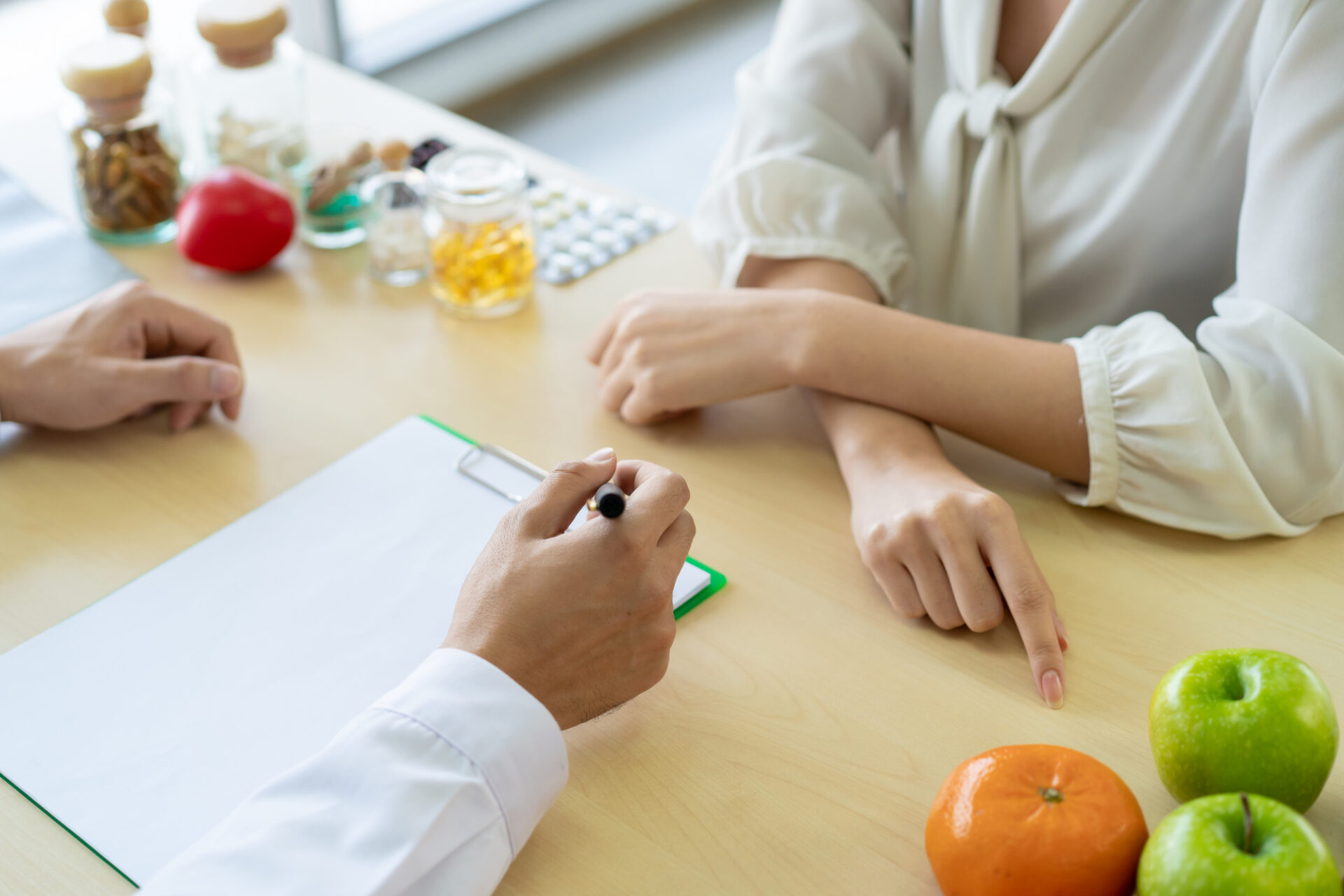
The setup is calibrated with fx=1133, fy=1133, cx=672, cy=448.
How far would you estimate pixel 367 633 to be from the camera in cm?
75

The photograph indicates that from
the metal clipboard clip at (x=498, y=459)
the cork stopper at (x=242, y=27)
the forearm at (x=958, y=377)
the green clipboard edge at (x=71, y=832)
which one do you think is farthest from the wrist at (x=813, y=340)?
the cork stopper at (x=242, y=27)

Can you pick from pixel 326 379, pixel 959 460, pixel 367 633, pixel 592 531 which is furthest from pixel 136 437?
pixel 959 460

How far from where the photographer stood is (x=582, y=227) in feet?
3.97

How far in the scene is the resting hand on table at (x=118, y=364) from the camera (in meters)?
0.91

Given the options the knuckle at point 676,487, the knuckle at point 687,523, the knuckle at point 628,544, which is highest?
the knuckle at point 676,487

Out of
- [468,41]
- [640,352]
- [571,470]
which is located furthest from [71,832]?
[468,41]

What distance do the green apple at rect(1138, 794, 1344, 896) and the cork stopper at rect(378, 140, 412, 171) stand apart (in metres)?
0.98

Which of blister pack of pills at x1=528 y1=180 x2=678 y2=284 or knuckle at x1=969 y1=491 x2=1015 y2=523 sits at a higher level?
knuckle at x1=969 y1=491 x2=1015 y2=523

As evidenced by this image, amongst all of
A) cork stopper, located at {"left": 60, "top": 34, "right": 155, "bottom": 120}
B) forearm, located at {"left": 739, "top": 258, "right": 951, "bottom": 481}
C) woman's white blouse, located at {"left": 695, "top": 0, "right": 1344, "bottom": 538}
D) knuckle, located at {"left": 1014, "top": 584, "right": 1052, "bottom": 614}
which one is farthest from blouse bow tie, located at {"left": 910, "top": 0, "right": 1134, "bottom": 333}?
cork stopper, located at {"left": 60, "top": 34, "right": 155, "bottom": 120}

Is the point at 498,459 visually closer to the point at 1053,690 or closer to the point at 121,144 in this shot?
the point at 1053,690

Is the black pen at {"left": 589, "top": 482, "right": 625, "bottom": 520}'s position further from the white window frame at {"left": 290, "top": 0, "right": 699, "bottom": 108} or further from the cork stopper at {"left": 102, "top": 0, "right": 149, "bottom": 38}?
the white window frame at {"left": 290, "top": 0, "right": 699, "bottom": 108}

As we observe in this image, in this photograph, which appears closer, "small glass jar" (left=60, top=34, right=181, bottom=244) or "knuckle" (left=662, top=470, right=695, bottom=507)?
"knuckle" (left=662, top=470, right=695, bottom=507)

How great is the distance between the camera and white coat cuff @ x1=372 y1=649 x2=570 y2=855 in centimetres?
61

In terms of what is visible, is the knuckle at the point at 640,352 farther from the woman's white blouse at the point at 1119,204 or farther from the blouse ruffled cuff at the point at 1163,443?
the blouse ruffled cuff at the point at 1163,443
